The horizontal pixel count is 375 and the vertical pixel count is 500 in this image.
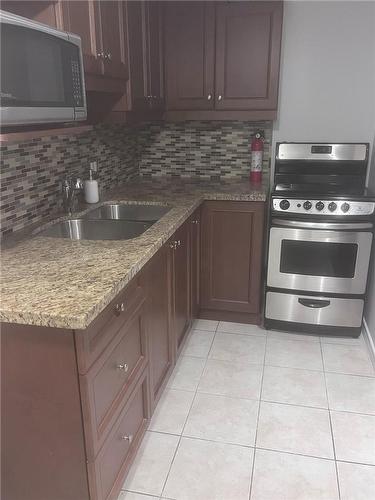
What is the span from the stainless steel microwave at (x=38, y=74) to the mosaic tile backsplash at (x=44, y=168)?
17.1 inches

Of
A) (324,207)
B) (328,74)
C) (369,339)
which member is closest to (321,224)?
(324,207)

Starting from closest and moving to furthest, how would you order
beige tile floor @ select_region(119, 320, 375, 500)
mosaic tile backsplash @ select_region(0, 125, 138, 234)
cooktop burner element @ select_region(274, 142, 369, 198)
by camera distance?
beige tile floor @ select_region(119, 320, 375, 500) < mosaic tile backsplash @ select_region(0, 125, 138, 234) < cooktop burner element @ select_region(274, 142, 369, 198)

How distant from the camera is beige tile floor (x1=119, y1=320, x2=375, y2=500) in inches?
66.4

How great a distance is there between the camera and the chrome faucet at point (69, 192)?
6.98 feet

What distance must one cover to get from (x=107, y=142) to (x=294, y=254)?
142 cm

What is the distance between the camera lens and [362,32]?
2.79 m

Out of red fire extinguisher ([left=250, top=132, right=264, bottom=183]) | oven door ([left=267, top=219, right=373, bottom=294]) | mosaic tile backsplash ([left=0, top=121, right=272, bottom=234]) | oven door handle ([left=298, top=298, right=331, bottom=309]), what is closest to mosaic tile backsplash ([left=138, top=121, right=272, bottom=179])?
mosaic tile backsplash ([left=0, top=121, right=272, bottom=234])

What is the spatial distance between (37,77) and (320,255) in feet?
6.32

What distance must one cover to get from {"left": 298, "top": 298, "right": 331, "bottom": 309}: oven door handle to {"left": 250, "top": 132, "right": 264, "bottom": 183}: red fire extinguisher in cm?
93

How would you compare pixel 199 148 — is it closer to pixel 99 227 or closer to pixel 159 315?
pixel 99 227

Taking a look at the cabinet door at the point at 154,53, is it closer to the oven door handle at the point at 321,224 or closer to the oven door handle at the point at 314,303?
the oven door handle at the point at 321,224

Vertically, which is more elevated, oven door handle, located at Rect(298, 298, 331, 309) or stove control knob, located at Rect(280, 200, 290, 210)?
stove control knob, located at Rect(280, 200, 290, 210)

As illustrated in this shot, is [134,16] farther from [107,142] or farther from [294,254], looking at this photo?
[294,254]

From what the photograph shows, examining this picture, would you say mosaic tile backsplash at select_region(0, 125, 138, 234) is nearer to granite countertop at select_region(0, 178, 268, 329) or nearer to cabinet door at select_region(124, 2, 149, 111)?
granite countertop at select_region(0, 178, 268, 329)
